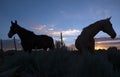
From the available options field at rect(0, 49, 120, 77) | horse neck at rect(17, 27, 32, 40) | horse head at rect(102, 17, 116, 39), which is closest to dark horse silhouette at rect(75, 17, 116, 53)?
horse head at rect(102, 17, 116, 39)

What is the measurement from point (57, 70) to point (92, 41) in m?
4.72

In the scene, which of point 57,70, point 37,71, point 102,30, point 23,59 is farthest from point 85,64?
point 102,30

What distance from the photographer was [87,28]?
1295 cm

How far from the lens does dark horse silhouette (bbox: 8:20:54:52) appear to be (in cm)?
1752

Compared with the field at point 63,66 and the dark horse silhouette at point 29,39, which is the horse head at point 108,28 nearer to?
the field at point 63,66

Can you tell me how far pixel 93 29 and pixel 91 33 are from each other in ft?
0.86

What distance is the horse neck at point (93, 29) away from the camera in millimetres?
12727

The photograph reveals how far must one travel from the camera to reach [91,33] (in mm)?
12711

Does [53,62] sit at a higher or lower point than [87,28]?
lower

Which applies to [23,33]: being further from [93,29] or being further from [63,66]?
[63,66]

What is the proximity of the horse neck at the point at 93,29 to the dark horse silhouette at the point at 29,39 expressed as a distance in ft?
17.5

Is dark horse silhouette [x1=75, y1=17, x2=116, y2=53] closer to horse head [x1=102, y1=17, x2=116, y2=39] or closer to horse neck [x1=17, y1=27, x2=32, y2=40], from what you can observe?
horse head [x1=102, y1=17, x2=116, y2=39]

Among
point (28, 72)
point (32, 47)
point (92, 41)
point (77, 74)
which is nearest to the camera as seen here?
point (77, 74)

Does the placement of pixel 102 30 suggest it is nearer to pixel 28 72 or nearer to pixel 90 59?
pixel 28 72
